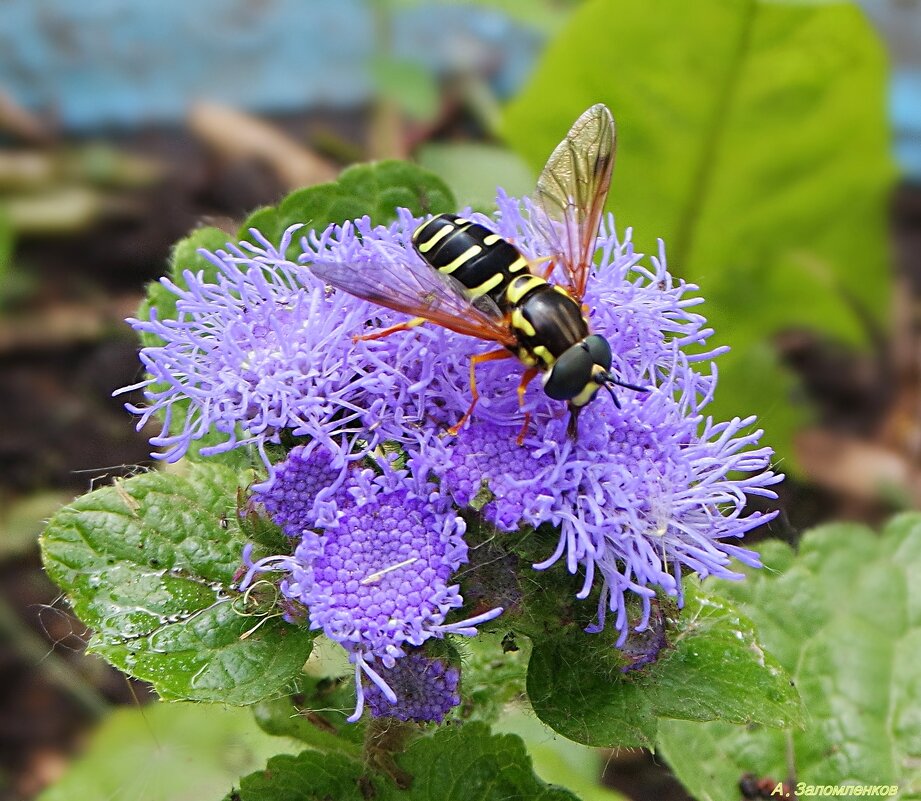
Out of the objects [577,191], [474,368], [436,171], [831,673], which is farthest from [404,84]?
[474,368]

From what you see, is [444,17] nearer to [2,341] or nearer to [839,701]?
[2,341]

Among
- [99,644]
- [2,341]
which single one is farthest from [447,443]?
[2,341]

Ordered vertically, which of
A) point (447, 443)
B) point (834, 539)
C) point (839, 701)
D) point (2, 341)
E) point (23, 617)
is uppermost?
point (2, 341)

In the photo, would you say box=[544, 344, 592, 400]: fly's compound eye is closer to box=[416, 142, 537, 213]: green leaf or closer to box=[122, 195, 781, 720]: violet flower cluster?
box=[122, 195, 781, 720]: violet flower cluster

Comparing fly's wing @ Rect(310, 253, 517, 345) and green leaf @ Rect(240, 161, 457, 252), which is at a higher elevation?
green leaf @ Rect(240, 161, 457, 252)

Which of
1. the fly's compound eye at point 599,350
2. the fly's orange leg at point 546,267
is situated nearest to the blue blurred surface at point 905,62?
the fly's orange leg at point 546,267

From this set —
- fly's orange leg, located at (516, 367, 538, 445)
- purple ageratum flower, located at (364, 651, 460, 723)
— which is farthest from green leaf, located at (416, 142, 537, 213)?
purple ageratum flower, located at (364, 651, 460, 723)
